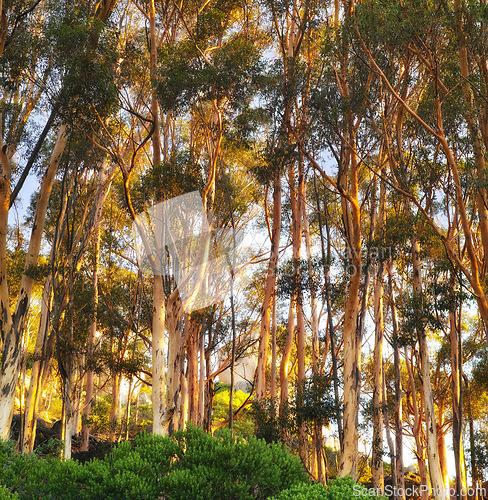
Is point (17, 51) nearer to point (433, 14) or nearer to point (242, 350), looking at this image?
point (433, 14)

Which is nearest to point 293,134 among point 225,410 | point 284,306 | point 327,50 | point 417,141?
point 327,50

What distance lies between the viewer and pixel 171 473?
17.4 ft

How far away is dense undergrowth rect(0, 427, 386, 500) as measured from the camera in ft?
17.0

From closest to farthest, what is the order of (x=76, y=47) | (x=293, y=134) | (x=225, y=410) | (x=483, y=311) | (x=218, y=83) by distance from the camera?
(x=483, y=311) < (x=76, y=47) < (x=218, y=83) < (x=293, y=134) < (x=225, y=410)

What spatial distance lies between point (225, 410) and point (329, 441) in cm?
645

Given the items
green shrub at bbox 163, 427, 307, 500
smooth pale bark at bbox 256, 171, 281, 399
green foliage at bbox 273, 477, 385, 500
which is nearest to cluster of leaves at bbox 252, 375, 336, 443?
smooth pale bark at bbox 256, 171, 281, 399

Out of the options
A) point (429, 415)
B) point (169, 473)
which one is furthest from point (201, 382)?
point (169, 473)

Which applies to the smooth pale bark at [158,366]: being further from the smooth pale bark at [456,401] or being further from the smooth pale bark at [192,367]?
the smooth pale bark at [456,401]

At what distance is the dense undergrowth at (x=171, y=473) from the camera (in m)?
5.18

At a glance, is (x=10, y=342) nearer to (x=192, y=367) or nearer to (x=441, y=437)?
(x=192, y=367)

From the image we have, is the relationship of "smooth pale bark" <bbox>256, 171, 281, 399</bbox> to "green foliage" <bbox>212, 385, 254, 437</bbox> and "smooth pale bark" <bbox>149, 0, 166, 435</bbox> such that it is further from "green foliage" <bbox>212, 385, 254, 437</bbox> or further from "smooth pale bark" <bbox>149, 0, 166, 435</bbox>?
"green foliage" <bbox>212, 385, 254, 437</bbox>

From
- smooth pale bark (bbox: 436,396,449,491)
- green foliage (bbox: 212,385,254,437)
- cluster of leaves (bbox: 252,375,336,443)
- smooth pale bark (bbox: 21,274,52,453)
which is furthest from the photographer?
green foliage (bbox: 212,385,254,437)

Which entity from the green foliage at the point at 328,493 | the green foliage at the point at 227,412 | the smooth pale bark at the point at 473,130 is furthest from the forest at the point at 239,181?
the green foliage at the point at 227,412

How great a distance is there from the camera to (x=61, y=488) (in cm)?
543
